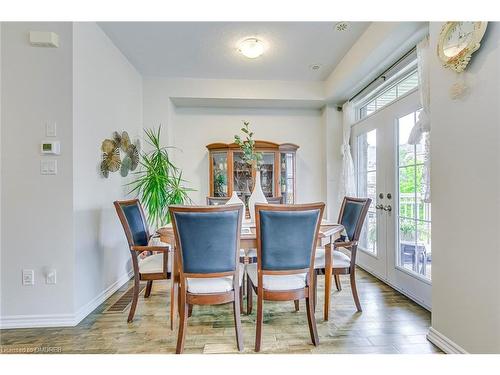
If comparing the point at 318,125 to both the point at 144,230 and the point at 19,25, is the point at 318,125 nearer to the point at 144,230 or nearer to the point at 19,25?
the point at 144,230

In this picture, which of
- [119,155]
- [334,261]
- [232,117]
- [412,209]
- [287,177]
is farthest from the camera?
[232,117]

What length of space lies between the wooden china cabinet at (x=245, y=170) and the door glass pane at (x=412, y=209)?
1.62 m

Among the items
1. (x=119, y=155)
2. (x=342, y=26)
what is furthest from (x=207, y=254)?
(x=342, y=26)

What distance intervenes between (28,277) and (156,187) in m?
1.50

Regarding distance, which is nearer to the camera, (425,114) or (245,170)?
(425,114)

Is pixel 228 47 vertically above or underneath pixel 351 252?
above

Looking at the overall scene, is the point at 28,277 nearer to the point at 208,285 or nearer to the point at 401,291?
the point at 208,285

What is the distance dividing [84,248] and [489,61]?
9.99 ft

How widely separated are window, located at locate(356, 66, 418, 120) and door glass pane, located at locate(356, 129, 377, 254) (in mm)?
335

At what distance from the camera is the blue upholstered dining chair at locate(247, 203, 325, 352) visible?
170 centimetres

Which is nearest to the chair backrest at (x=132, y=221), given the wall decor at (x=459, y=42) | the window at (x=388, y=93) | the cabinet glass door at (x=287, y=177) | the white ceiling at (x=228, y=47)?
the white ceiling at (x=228, y=47)

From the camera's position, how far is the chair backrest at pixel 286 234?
170 cm

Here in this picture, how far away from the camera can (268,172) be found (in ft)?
13.3

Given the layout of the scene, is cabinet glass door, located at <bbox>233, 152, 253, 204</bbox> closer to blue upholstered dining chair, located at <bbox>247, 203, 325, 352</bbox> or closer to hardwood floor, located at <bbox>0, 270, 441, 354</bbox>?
hardwood floor, located at <bbox>0, 270, 441, 354</bbox>
